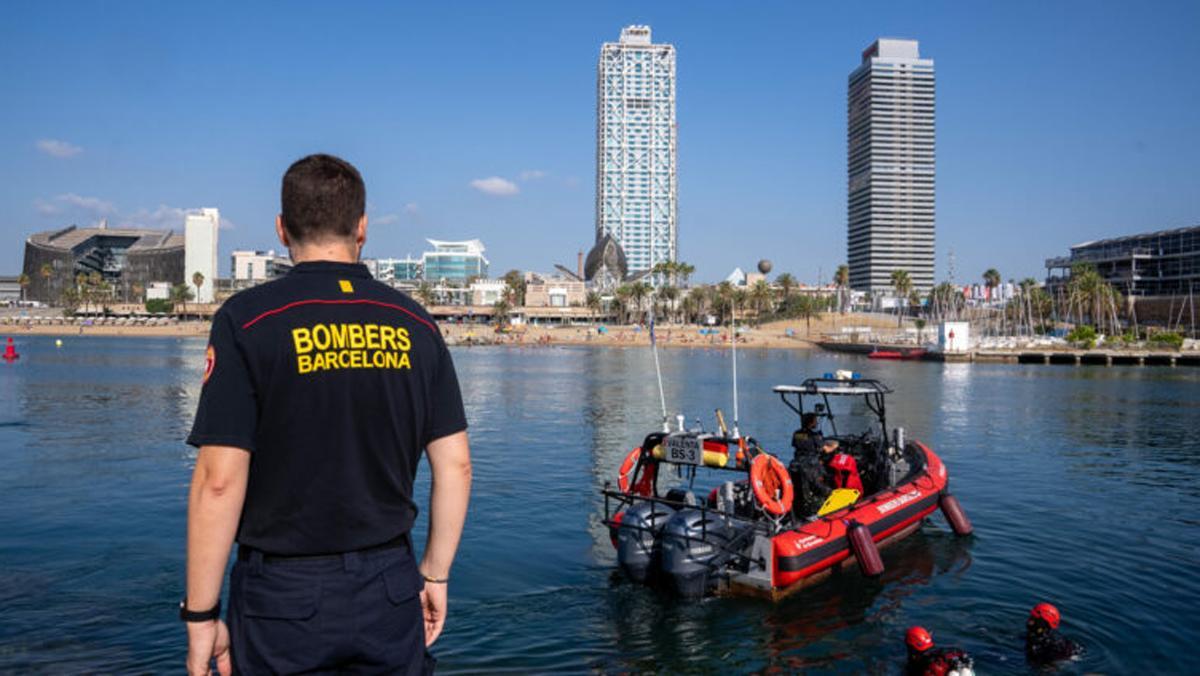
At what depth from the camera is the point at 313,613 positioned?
304 centimetres

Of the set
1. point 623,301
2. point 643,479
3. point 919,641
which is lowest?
point 919,641

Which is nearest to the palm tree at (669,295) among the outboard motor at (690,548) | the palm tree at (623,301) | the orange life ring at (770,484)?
the palm tree at (623,301)

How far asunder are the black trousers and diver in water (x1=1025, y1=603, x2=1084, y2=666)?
1046 cm

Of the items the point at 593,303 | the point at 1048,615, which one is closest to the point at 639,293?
the point at 593,303

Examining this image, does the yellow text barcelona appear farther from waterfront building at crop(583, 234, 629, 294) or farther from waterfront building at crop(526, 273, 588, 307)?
waterfront building at crop(583, 234, 629, 294)

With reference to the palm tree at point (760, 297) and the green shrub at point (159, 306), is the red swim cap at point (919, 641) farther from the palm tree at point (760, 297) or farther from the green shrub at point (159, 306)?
the green shrub at point (159, 306)

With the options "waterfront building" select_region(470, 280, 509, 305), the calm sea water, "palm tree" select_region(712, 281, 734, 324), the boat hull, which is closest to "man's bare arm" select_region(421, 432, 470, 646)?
the calm sea water

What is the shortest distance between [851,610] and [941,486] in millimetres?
5153

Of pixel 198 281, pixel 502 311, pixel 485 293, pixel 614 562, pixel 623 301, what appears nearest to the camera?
A: pixel 614 562

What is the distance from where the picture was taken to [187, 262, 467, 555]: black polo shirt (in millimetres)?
2959

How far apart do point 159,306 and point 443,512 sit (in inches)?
7183

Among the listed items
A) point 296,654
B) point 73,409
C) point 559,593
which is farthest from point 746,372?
point 296,654

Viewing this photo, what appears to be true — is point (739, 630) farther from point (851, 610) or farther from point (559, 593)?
point (559, 593)

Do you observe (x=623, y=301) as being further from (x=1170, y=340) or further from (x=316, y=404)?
(x=316, y=404)
